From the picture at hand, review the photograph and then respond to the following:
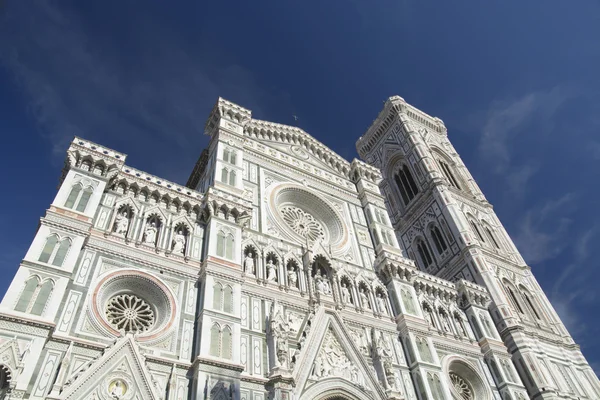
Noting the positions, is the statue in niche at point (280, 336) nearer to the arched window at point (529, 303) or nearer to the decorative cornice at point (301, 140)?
the decorative cornice at point (301, 140)

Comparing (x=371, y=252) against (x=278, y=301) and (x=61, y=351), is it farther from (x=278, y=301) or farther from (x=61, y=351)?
(x=61, y=351)

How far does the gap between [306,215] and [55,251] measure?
1264cm

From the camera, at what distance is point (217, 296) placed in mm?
14961

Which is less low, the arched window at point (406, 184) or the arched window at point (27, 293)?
the arched window at point (406, 184)

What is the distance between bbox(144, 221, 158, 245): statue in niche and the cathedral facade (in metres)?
0.06

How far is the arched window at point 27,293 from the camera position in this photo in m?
11.3

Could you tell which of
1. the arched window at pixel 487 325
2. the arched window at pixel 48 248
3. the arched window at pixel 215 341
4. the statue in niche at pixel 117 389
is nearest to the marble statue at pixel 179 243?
the arched window at pixel 215 341

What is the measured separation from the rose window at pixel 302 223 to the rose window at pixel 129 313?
8.50m

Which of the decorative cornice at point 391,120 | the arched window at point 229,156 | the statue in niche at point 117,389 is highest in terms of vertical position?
the decorative cornice at point 391,120

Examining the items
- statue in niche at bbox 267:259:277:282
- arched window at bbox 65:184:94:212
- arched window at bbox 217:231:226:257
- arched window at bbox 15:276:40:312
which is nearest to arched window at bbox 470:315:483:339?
statue in niche at bbox 267:259:277:282

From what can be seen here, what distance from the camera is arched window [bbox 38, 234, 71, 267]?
12.6 meters

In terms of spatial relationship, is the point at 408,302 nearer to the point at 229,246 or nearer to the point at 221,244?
the point at 229,246

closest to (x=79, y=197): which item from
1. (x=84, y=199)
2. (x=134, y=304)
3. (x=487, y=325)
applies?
(x=84, y=199)

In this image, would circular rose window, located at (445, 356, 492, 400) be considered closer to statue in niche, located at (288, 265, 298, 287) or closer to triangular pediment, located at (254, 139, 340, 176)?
statue in niche, located at (288, 265, 298, 287)
